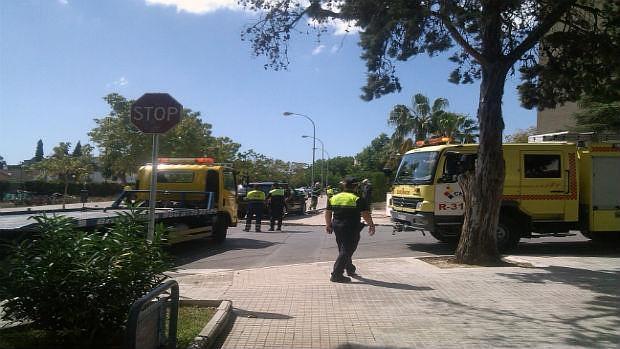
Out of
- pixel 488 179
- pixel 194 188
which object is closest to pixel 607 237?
pixel 488 179

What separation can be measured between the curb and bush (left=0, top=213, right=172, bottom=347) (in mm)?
744

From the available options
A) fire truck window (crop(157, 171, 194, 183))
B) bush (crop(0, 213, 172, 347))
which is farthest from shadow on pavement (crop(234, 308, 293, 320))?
fire truck window (crop(157, 171, 194, 183))

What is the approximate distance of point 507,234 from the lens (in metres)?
12.5

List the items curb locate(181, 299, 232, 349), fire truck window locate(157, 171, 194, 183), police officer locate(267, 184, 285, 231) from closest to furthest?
curb locate(181, 299, 232, 349) < fire truck window locate(157, 171, 194, 183) < police officer locate(267, 184, 285, 231)

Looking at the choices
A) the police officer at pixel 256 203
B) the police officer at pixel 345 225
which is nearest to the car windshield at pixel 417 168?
the police officer at pixel 345 225

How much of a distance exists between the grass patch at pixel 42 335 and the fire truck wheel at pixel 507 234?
8.21 meters

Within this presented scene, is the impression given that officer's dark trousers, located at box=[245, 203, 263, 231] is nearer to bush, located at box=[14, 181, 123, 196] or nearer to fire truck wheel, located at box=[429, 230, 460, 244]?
fire truck wheel, located at box=[429, 230, 460, 244]

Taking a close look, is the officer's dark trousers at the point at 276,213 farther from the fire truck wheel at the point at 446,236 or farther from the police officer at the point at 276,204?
the fire truck wheel at the point at 446,236

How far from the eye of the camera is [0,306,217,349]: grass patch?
187 inches

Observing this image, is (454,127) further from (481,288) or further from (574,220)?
(481,288)

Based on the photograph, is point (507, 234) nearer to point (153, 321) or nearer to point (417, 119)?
point (153, 321)

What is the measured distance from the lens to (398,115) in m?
42.6

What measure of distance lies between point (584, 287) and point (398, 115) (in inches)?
1375

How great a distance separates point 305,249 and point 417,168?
10.8ft
